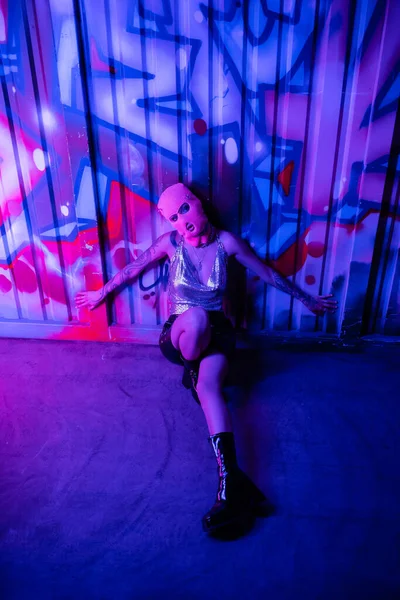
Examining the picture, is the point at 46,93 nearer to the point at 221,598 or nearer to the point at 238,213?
the point at 238,213

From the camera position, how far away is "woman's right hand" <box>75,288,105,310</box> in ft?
11.3

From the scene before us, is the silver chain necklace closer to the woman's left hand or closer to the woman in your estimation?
the woman

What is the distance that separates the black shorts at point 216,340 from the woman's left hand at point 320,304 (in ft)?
2.24

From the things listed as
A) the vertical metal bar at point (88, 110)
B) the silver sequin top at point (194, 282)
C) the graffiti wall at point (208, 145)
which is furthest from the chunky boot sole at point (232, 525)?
the vertical metal bar at point (88, 110)

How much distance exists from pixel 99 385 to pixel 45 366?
0.54 meters

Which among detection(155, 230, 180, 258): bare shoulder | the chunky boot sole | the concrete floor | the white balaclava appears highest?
Result: the white balaclava

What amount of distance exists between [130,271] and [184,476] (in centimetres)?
153

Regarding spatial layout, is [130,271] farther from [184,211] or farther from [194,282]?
[184,211]

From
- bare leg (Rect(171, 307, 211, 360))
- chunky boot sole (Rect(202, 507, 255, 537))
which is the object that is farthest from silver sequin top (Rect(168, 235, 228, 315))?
chunky boot sole (Rect(202, 507, 255, 537))

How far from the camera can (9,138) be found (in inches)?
129

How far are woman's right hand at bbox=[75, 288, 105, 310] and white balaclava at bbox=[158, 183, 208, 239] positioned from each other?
36.2 inches

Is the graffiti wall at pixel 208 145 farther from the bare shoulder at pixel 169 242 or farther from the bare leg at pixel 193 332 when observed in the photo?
the bare leg at pixel 193 332

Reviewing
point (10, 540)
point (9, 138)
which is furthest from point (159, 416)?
point (9, 138)

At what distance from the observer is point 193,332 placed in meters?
2.66
